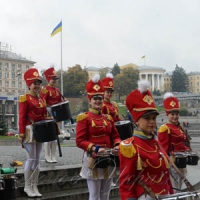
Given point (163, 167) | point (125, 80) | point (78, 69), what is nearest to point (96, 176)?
point (163, 167)

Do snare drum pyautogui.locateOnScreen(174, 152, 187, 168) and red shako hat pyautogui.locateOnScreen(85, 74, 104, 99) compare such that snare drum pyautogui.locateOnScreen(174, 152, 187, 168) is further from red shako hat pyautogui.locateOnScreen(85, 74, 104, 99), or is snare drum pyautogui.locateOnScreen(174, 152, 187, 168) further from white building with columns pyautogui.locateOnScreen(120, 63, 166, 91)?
white building with columns pyautogui.locateOnScreen(120, 63, 166, 91)

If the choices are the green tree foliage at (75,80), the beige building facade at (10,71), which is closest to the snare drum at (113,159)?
the green tree foliage at (75,80)

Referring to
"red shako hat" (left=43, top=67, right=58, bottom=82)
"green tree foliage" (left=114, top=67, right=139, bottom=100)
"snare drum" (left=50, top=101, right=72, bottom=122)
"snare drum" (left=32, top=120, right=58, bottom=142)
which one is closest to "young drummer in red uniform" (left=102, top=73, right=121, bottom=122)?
"snare drum" (left=50, top=101, right=72, bottom=122)

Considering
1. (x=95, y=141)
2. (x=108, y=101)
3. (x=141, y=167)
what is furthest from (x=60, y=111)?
(x=141, y=167)

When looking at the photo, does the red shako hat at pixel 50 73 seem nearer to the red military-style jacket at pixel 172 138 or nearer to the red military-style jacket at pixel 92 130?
the red military-style jacket at pixel 172 138

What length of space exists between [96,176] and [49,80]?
16.1 ft

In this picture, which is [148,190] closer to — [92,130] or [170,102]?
[92,130]

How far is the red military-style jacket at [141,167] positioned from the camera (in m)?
3.93

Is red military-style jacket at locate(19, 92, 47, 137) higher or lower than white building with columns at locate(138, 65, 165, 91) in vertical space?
lower

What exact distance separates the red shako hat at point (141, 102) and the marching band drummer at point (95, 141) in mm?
1526

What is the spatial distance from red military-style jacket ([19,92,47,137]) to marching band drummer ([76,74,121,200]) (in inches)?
68.9

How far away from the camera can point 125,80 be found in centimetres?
12719

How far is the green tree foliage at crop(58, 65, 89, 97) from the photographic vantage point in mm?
107562

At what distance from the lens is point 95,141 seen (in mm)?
5836
